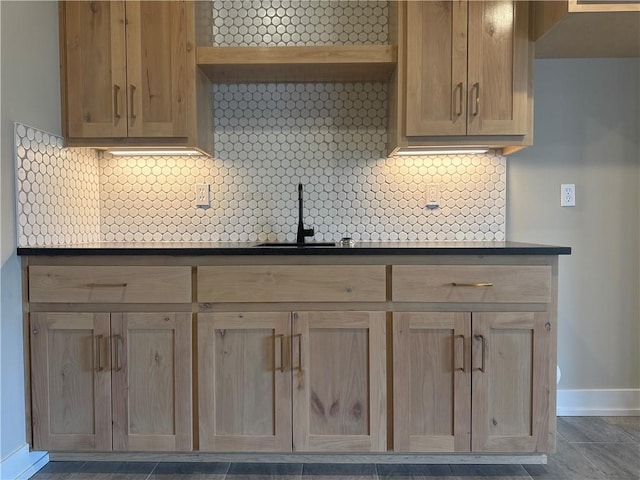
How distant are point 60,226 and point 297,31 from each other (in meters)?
1.47

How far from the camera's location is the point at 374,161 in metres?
2.18

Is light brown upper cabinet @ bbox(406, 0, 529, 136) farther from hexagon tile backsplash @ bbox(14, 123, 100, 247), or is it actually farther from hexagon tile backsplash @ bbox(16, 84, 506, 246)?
hexagon tile backsplash @ bbox(14, 123, 100, 247)

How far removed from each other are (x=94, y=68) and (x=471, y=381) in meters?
2.06

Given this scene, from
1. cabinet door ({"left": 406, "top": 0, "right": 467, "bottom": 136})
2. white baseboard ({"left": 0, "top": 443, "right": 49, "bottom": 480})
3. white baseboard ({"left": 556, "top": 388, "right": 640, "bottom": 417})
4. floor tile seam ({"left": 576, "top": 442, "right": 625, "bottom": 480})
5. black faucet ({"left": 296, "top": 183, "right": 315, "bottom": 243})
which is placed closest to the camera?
white baseboard ({"left": 0, "top": 443, "right": 49, "bottom": 480})

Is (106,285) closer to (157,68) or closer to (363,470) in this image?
(157,68)

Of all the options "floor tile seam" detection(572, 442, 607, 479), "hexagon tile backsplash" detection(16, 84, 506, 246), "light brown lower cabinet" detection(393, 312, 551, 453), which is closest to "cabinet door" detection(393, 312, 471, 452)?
"light brown lower cabinet" detection(393, 312, 551, 453)

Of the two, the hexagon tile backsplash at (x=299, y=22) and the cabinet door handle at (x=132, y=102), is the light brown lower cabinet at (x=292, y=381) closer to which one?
the cabinet door handle at (x=132, y=102)

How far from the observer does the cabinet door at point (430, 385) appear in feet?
5.33

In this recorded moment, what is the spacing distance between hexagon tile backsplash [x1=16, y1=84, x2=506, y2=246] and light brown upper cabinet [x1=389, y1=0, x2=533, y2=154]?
13.4 inches

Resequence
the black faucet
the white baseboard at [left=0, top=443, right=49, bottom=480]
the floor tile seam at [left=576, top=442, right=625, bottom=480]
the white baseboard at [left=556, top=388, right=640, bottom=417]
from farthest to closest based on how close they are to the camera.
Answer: the white baseboard at [left=556, top=388, right=640, bottom=417]
the black faucet
the floor tile seam at [left=576, top=442, right=625, bottom=480]
the white baseboard at [left=0, top=443, right=49, bottom=480]

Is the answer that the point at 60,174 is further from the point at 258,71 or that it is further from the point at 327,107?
the point at 327,107

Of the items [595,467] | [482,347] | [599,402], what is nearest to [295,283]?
[482,347]

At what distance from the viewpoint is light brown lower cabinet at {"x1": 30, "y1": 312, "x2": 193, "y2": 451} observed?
5.38 ft

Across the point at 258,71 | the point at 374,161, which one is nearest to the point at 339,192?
the point at 374,161
